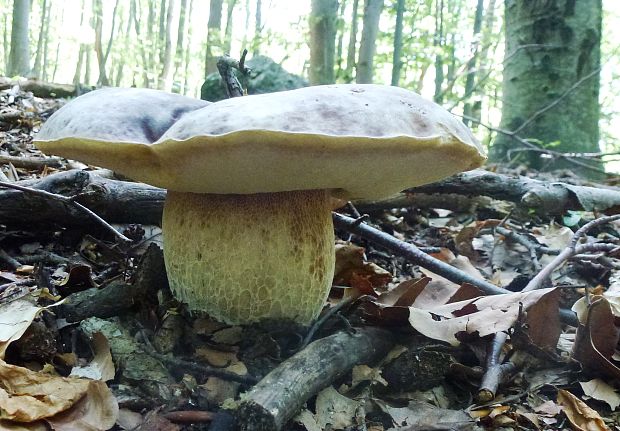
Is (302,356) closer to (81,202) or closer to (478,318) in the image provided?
(478,318)

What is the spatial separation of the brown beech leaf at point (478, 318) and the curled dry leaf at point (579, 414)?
8.7 inches

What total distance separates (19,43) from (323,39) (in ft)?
20.7

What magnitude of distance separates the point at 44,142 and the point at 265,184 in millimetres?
538

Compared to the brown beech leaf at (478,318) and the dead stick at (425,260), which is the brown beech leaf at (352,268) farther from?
the brown beech leaf at (478,318)

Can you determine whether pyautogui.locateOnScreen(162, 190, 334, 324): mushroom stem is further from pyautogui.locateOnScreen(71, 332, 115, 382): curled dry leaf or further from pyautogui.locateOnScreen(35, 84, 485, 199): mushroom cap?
pyautogui.locateOnScreen(71, 332, 115, 382): curled dry leaf

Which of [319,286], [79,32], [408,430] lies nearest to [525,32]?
[319,286]

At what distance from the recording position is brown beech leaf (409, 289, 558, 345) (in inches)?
56.7

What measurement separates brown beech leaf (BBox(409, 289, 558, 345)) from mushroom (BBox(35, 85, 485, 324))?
0.32 m

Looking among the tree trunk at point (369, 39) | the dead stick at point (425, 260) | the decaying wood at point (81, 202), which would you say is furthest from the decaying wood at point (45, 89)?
the dead stick at point (425, 260)

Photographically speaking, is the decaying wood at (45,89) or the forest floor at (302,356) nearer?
the forest floor at (302,356)

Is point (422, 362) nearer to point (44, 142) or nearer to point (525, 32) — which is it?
point (44, 142)

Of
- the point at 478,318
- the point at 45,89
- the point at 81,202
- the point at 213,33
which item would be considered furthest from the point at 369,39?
the point at 478,318

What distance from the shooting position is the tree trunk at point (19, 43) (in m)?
9.67

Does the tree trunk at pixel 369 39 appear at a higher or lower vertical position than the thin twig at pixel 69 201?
higher
